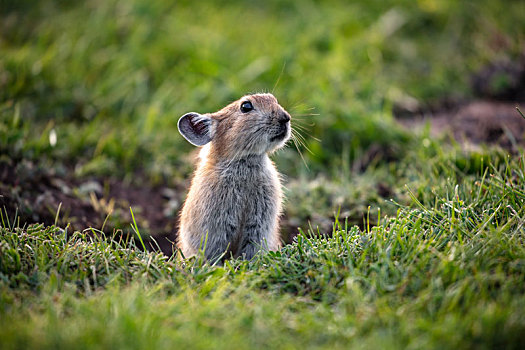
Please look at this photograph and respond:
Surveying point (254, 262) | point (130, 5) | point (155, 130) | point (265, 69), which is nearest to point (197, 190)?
point (254, 262)

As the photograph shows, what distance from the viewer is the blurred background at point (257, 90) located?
199 inches

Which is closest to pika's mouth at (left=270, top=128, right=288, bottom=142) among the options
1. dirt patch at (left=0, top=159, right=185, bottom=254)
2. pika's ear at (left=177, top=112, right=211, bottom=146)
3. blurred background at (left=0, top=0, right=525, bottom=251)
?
blurred background at (left=0, top=0, right=525, bottom=251)

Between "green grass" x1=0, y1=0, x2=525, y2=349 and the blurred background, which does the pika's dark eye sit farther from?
"green grass" x1=0, y1=0, x2=525, y2=349

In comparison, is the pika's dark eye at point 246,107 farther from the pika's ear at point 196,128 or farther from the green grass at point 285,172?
the green grass at point 285,172

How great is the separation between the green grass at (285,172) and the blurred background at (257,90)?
0.10ft

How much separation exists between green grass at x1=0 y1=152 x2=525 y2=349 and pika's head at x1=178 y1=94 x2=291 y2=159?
91cm

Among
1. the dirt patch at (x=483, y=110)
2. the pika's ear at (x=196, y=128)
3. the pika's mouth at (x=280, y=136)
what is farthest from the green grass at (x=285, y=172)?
the pika's ear at (x=196, y=128)

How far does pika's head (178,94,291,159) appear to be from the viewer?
4.07 meters

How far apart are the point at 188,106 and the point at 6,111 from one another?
2.18m

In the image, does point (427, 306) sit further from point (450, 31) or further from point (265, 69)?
point (450, 31)

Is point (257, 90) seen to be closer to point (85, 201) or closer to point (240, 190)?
point (85, 201)

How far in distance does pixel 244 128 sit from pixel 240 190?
51 cm

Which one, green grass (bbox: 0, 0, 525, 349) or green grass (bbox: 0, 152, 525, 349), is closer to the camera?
green grass (bbox: 0, 152, 525, 349)

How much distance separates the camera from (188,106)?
6.63 meters
